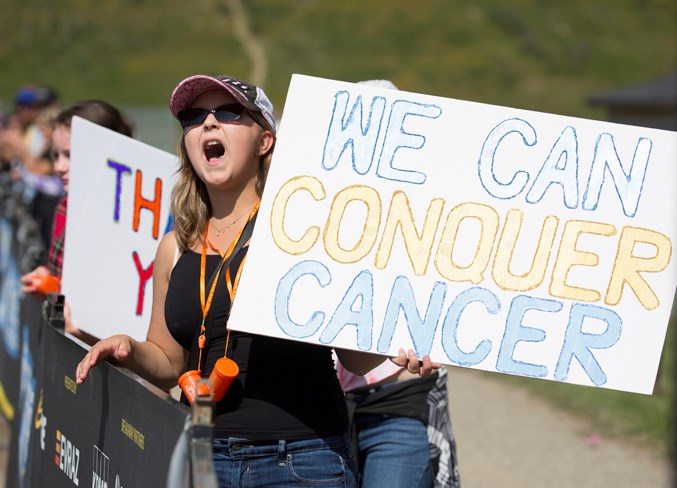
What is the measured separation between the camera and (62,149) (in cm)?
478

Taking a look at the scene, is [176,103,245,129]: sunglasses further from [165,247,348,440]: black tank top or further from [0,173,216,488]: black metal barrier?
[0,173,216,488]: black metal barrier

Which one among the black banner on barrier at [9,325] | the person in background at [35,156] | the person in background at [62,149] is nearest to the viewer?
the person in background at [62,149]

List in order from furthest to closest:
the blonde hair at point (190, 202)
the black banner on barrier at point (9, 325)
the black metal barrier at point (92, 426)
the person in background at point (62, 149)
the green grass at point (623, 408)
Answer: the green grass at point (623, 408)
the black banner on barrier at point (9, 325)
the person in background at point (62, 149)
the blonde hair at point (190, 202)
the black metal barrier at point (92, 426)

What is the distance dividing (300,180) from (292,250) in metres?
0.19

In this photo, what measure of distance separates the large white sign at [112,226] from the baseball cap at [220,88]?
0.78m

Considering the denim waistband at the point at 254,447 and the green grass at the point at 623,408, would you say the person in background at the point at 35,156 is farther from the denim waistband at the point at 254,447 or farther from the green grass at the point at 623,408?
the denim waistband at the point at 254,447

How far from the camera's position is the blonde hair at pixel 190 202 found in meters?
3.24

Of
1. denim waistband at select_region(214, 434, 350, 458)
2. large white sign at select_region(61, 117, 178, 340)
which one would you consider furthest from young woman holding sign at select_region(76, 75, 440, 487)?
large white sign at select_region(61, 117, 178, 340)

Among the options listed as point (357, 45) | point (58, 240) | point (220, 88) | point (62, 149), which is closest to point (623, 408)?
point (58, 240)

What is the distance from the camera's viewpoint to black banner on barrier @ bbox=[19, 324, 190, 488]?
9.31 feet

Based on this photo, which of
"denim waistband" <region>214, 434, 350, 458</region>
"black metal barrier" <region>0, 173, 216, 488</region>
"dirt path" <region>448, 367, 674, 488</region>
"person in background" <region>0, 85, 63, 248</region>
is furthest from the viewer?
"person in background" <region>0, 85, 63, 248</region>

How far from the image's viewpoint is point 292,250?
3.11 meters

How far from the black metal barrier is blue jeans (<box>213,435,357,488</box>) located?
0.71 ft

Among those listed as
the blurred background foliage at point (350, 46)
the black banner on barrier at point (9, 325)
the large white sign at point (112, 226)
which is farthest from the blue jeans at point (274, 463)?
the blurred background foliage at point (350, 46)
